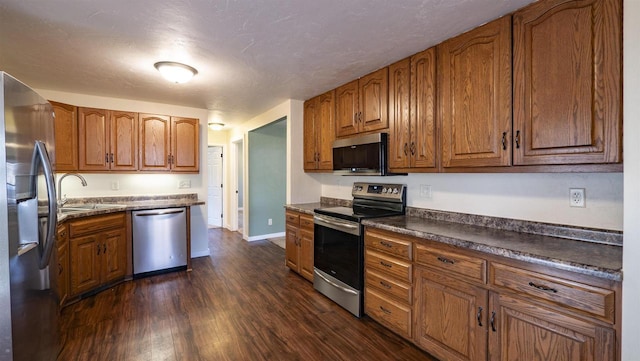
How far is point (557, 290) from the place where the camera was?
1.38 metres

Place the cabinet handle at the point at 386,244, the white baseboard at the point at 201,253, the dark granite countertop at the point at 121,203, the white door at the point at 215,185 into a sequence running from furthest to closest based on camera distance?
the white door at the point at 215,185
the white baseboard at the point at 201,253
the dark granite countertop at the point at 121,203
the cabinet handle at the point at 386,244

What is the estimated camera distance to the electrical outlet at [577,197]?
1749mm

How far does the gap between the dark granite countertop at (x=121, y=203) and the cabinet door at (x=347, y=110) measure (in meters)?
2.25

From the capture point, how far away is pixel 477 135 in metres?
1.98

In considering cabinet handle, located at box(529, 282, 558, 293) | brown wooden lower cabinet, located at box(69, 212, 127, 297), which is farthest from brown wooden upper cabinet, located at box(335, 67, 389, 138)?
brown wooden lower cabinet, located at box(69, 212, 127, 297)

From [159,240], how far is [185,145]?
134 centimetres

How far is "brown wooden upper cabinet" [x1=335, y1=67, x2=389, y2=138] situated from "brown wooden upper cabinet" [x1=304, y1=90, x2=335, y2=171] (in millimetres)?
147

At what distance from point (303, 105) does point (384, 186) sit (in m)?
1.71

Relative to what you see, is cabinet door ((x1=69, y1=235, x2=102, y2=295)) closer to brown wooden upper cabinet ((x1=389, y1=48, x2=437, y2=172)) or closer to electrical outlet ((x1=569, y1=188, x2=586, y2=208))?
brown wooden upper cabinet ((x1=389, y1=48, x2=437, y2=172))

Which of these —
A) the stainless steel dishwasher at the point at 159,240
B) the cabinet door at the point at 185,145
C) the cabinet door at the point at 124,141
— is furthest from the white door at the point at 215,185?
the stainless steel dishwasher at the point at 159,240

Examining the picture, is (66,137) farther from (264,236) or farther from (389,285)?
(389,285)

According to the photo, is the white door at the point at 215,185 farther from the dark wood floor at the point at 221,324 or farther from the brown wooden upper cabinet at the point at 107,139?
the dark wood floor at the point at 221,324

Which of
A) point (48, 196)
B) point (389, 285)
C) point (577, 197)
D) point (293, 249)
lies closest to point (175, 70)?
point (48, 196)

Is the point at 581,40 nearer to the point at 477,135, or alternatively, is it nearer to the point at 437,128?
the point at 477,135
